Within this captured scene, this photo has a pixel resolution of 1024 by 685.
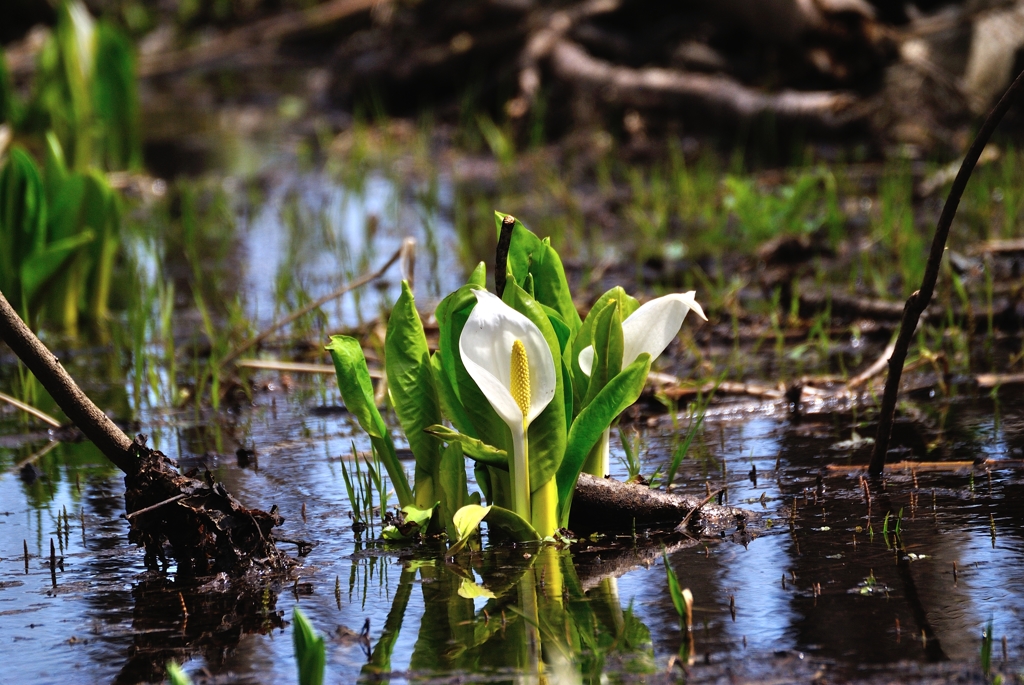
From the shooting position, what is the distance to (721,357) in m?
3.72

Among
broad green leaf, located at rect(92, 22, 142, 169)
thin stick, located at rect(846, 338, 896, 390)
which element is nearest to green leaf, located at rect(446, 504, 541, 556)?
thin stick, located at rect(846, 338, 896, 390)

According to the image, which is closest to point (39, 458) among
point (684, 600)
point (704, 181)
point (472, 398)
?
point (472, 398)

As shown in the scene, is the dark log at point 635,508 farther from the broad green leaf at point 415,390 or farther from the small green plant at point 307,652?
the small green plant at point 307,652

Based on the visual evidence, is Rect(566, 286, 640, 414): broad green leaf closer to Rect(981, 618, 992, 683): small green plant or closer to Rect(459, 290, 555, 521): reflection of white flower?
Rect(459, 290, 555, 521): reflection of white flower

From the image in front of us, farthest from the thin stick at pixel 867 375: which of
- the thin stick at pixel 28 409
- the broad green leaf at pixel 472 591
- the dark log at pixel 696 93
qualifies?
the dark log at pixel 696 93

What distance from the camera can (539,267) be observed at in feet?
7.12

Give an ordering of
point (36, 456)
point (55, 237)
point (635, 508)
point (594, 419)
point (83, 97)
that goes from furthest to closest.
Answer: point (83, 97), point (55, 237), point (36, 456), point (635, 508), point (594, 419)

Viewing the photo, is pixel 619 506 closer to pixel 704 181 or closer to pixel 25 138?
pixel 704 181

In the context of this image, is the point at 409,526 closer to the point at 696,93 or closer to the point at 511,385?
the point at 511,385

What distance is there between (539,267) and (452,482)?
0.43m

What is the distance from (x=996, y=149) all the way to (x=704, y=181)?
1.37 meters

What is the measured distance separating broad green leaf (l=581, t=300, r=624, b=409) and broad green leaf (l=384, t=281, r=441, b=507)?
0.29m

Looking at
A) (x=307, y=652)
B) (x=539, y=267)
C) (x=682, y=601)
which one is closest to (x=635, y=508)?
(x=539, y=267)

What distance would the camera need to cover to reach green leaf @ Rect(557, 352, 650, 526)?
2.01m
